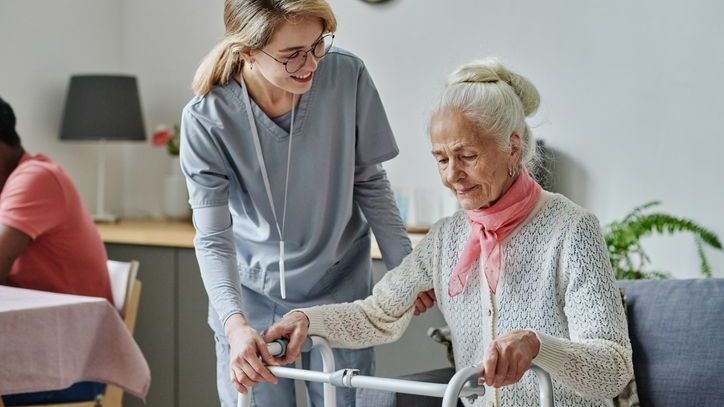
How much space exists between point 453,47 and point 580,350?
2239 millimetres

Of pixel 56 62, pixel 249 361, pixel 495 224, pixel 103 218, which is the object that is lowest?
pixel 103 218

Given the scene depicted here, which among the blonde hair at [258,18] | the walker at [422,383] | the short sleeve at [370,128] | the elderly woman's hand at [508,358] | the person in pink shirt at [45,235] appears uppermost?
the blonde hair at [258,18]

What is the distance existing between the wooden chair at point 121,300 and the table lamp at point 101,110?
1190 millimetres

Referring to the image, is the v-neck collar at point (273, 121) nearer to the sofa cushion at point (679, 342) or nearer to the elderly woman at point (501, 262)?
Answer: the elderly woman at point (501, 262)

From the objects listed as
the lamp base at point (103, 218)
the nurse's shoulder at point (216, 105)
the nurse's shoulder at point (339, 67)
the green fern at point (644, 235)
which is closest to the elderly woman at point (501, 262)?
the nurse's shoulder at point (339, 67)

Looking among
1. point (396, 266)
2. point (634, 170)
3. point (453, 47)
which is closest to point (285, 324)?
point (396, 266)

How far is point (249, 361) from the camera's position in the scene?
68.4 inches

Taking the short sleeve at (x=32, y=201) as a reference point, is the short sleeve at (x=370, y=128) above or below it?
above

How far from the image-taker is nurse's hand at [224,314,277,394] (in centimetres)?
174

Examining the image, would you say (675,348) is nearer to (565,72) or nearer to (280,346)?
(280,346)

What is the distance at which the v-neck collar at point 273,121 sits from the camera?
2053 millimetres

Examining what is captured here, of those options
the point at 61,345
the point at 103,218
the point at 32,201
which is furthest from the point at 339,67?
the point at 103,218

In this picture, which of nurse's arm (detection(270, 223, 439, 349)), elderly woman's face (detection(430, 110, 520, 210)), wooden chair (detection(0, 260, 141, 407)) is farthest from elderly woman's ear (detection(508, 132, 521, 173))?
wooden chair (detection(0, 260, 141, 407))

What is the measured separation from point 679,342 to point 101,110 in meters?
2.85
